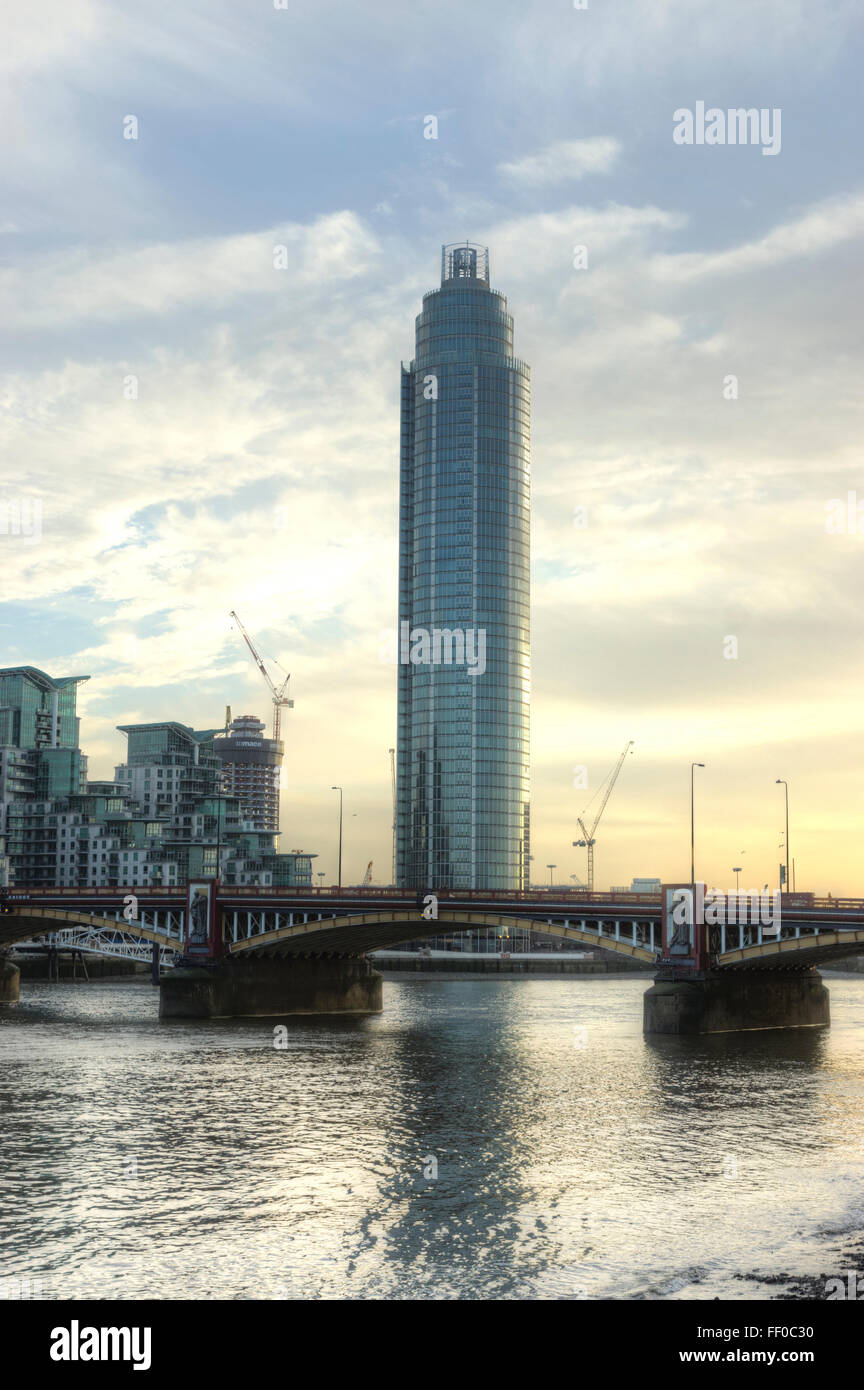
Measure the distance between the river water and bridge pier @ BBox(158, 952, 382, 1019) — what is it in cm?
1248

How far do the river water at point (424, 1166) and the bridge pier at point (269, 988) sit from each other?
12.5 meters

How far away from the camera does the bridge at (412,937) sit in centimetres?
8406

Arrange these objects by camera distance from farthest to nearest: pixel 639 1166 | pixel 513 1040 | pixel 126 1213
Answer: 1. pixel 513 1040
2. pixel 639 1166
3. pixel 126 1213

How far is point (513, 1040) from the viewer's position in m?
88.2

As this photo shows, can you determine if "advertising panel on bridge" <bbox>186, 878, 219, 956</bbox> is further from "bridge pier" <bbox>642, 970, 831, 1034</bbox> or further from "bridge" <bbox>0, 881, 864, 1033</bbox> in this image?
"bridge pier" <bbox>642, 970, 831, 1034</bbox>

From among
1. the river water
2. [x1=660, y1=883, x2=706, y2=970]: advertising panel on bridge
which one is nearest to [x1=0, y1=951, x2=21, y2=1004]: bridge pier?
the river water

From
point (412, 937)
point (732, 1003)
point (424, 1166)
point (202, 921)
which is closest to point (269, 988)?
point (202, 921)

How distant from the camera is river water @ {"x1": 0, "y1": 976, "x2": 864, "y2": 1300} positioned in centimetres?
3064

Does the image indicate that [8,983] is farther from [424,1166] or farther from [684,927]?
[424,1166]

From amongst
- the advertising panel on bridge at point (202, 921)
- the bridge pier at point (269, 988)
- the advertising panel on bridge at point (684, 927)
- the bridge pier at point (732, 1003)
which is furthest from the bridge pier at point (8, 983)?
the advertising panel on bridge at point (684, 927)

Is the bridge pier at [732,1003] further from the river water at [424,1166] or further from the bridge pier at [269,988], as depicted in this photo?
the bridge pier at [269,988]
